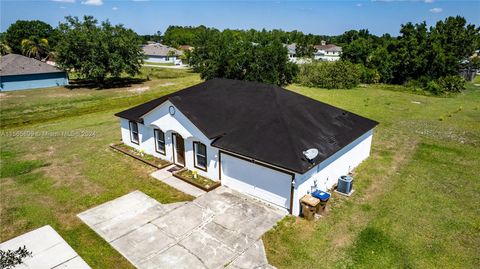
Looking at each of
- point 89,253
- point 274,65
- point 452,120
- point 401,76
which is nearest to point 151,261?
point 89,253

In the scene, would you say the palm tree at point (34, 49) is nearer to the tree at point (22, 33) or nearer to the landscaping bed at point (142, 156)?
the tree at point (22, 33)

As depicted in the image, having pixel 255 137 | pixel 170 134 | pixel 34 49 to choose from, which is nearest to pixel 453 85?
pixel 255 137

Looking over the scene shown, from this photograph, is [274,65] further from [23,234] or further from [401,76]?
[23,234]

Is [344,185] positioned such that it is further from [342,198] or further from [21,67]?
[21,67]

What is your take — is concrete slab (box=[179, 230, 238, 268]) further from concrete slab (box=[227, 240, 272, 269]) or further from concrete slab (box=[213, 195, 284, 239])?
concrete slab (box=[213, 195, 284, 239])

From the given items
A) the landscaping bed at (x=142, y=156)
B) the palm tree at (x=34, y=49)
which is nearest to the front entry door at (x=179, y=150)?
the landscaping bed at (x=142, y=156)

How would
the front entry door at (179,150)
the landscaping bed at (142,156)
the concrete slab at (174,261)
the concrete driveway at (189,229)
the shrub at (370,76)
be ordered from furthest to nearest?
the shrub at (370,76)
the landscaping bed at (142,156)
the front entry door at (179,150)
the concrete driveway at (189,229)
the concrete slab at (174,261)
